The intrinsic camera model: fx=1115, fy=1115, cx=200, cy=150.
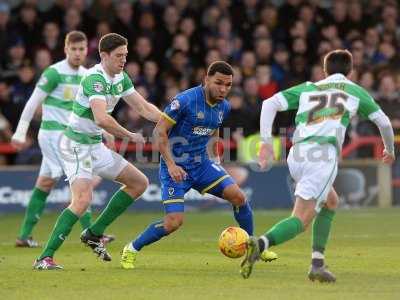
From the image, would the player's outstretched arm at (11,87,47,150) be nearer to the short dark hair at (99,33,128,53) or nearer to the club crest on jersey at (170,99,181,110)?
the short dark hair at (99,33,128,53)

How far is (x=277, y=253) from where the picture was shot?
37.2ft

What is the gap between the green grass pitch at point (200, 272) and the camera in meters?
8.36

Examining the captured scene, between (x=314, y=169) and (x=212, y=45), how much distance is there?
10.7 meters

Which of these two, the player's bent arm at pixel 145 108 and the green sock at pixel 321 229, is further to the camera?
the player's bent arm at pixel 145 108

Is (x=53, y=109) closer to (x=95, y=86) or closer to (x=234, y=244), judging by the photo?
(x=95, y=86)

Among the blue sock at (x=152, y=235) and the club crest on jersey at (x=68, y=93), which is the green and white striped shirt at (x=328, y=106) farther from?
the club crest on jersey at (x=68, y=93)

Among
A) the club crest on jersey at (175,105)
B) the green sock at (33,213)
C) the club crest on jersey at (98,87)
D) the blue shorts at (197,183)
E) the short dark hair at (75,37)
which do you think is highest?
the short dark hair at (75,37)

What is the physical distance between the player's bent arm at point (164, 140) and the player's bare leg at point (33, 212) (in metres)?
3.08

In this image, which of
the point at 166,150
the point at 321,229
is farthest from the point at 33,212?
the point at 321,229

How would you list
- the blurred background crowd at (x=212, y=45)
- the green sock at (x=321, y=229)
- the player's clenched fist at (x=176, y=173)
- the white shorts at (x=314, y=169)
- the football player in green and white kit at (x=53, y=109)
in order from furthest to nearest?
1. the blurred background crowd at (x=212, y=45)
2. the football player in green and white kit at (x=53, y=109)
3. the player's clenched fist at (x=176, y=173)
4. the green sock at (x=321, y=229)
5. the white shorts at (x=314, y=169)

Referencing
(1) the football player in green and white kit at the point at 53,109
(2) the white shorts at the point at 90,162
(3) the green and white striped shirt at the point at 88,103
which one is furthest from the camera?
(1) the football player in green and white kit at the point at 53,109

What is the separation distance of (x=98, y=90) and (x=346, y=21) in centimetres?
1158

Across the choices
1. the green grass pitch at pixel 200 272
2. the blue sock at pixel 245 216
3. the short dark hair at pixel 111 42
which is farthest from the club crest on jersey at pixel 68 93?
the blue sock at pixel 245 216

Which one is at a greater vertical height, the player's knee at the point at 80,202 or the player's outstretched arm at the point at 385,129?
the player's outstretched arm at the point at 385,129
